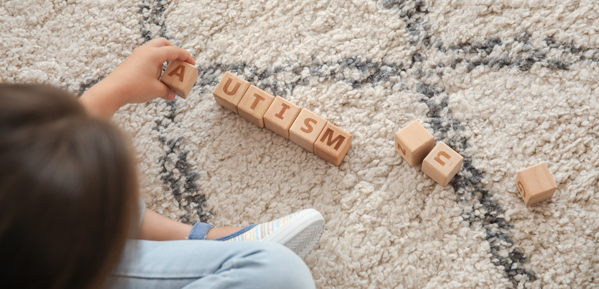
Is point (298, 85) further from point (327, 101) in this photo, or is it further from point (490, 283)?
point (490, 283)

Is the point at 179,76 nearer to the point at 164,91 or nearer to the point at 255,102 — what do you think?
the point at 164,91

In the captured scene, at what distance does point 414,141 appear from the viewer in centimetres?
76

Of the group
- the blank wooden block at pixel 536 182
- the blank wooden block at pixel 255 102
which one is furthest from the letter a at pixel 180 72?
the blank wooden block at pixel 536 182

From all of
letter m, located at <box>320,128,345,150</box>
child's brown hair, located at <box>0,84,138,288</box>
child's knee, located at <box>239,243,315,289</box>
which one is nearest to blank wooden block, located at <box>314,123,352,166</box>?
letter m, located at <box>320,128,345,150</box>

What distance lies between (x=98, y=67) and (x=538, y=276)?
0.97 metres

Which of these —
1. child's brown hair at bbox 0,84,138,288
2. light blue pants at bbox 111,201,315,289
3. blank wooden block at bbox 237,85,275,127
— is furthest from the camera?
blank wooden block at bbox 237,85,275,127

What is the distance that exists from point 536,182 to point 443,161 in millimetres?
163

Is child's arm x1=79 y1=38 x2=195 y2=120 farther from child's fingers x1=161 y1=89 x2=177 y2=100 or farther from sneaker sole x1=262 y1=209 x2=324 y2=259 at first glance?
sneaker sole x1=262 y1=209 x2=324 y2=259

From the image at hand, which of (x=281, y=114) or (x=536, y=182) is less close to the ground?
(x=536, y=182)

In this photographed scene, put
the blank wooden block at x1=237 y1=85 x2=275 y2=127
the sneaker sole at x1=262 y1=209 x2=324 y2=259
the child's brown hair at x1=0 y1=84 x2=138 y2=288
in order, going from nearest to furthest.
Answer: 1. the child's brown hair at x1=0 y1=84 x2=138 y2=288
2. the sneaker sole at x1=262 y1=209 x2=324 y2=259
3. the blank wooden block at x1=237 y1=85 x2=275 y2=127

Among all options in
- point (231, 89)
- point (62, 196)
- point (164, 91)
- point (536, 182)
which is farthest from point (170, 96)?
point (536, 182)

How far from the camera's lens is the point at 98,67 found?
0.92m

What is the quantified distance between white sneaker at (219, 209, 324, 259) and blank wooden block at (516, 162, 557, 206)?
0.37 metres

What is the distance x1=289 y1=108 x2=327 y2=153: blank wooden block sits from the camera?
784 mm
